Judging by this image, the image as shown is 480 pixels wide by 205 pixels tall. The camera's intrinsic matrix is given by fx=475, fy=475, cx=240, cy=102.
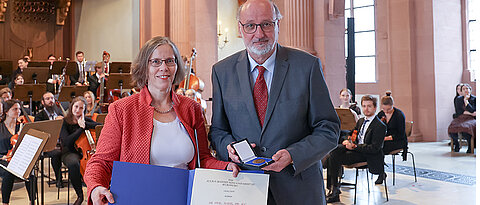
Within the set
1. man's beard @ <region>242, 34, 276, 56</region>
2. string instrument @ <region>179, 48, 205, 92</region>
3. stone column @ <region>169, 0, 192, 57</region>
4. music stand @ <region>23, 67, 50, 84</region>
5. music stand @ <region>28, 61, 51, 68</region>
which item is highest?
stone column @ <region>169, 0, 192, 57</region>

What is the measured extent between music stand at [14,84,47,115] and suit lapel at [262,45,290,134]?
377 inches

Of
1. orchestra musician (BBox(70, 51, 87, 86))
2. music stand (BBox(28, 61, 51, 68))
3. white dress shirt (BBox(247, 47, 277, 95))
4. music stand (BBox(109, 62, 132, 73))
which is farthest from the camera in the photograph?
music stand (BBox(28, 61, 51, 68))

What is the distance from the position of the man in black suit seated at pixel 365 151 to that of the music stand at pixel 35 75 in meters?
9.31

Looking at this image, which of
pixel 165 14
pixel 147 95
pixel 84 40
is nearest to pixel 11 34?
pixel 84 40

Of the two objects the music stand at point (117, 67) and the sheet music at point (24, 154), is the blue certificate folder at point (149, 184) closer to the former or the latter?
the sheet music at point (24, 154)

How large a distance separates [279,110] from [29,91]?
9.84 metres

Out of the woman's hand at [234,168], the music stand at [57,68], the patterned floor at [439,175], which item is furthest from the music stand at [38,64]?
the woman's hand at [234,168]

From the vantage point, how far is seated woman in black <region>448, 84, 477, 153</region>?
11.3m

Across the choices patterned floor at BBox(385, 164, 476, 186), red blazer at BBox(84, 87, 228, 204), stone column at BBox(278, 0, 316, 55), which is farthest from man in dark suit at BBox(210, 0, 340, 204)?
stone column at BBox(278, 0, 316, 55)

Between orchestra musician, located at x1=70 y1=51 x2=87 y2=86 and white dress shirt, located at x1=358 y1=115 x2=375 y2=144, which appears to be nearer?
white dress shirt, located at x1=358 y1=115 x2=375 y2=144

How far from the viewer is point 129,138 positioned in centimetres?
236

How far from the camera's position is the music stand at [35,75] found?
12859mm

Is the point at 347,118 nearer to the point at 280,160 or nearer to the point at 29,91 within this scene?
the point at 280,160

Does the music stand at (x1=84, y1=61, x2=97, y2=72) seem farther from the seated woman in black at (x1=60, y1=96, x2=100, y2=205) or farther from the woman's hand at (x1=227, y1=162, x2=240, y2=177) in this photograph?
the woman's hand at (x1=227, y1=162, x2=240, y2=177)
